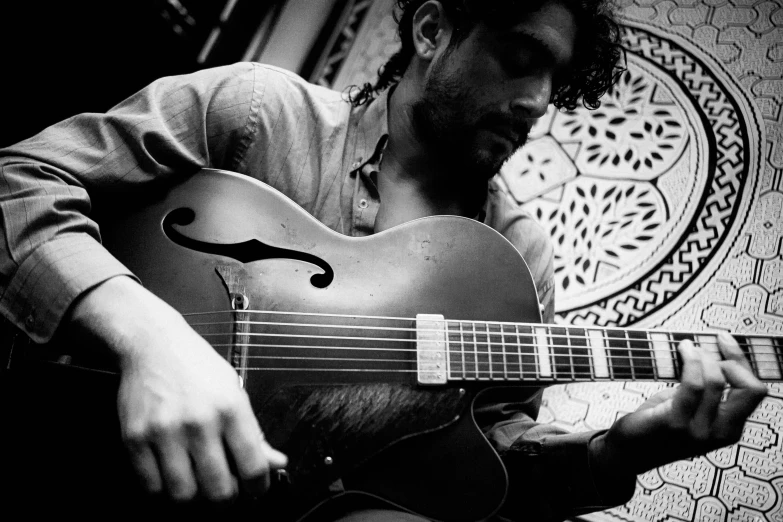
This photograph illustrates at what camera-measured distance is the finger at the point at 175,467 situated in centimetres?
55

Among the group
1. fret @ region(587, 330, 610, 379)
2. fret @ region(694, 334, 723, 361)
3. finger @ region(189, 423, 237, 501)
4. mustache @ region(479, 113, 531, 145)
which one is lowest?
finger @ region(189, 423, 237, 501)

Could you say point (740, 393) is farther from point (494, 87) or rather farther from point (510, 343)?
point (494, 87)

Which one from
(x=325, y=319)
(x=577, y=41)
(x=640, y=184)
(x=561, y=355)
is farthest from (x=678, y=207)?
(x=325, y=319)

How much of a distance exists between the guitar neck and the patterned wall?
19.4 inches

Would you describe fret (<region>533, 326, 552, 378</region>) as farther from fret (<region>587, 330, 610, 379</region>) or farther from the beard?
the beard

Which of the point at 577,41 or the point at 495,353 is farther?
the point at 577,41

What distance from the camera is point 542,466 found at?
1032mm

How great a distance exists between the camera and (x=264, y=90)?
1022mm

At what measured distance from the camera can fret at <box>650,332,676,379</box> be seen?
2.95 feet

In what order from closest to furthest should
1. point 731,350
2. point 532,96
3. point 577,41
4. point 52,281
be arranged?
point 52,281, point 731,350, point 532,96, point 577,41

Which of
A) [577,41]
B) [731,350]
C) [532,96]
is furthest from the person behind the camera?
[577,41]

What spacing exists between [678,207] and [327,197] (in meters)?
1.13

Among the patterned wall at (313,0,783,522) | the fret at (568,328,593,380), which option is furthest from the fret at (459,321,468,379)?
the patterned wall at (313,0,783,522)

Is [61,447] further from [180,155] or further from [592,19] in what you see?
[592,19]
